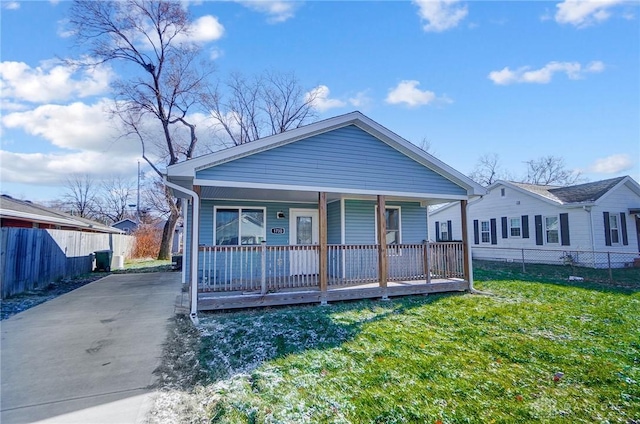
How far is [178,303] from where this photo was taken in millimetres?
8016

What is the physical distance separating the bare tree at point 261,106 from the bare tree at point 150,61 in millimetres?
3606

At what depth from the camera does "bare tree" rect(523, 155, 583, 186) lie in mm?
35219

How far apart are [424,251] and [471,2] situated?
6996 mm

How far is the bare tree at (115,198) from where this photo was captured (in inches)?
1668

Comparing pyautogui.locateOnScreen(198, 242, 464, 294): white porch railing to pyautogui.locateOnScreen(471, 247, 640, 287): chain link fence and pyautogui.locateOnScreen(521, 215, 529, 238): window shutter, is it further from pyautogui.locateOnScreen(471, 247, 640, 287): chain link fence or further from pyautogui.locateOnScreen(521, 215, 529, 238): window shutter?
pyautogui.locateOnScreen(521, 215, 529, 238): window shutter

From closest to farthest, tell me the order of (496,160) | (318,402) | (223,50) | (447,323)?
(318,402), (447,323), (223,50), (496,160)

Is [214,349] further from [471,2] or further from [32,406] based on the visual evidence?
[471,2]

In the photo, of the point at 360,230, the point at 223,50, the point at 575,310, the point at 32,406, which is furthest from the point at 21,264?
the point at 575,310

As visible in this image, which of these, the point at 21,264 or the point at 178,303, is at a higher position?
the point at 21,264

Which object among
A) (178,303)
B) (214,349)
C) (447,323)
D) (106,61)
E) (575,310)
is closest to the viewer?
(214,349)

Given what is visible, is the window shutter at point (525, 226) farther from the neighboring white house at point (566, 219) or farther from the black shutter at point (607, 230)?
the black shutter at point (607, 230)

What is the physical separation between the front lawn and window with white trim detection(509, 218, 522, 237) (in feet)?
35.7

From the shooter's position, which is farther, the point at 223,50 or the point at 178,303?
the point at 223,50

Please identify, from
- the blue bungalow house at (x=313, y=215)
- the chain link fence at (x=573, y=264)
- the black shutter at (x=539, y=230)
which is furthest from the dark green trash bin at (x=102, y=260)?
the black shutter at (x=539, y=230)
